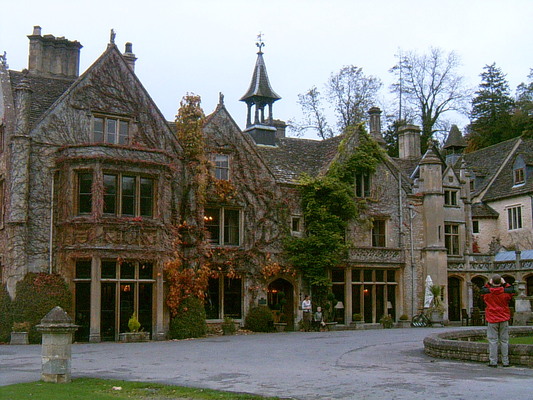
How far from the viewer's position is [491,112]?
68812 millimetres

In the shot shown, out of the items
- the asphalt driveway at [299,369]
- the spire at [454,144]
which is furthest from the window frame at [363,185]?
the spire at [454,144]

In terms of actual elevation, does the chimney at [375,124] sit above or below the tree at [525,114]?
below

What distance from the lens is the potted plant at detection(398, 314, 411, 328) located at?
3591 centimetres

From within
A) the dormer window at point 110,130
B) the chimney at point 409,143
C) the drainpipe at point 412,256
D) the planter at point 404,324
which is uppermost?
the chimney at point 409,143

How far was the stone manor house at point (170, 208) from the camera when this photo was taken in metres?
26.8

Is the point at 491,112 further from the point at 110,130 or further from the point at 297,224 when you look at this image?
the point at 110,130

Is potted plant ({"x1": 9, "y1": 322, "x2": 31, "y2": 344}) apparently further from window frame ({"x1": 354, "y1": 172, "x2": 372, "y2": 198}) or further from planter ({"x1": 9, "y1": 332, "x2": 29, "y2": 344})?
window frame ({"x1": 354, "y1": 172, "x2": 372, "y2": 198})

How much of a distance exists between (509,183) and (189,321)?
87.5 feet

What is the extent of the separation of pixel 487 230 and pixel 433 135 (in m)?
18.4

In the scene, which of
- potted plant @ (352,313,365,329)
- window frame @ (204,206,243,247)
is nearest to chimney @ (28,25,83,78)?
window frame @ (204,206,243,247)

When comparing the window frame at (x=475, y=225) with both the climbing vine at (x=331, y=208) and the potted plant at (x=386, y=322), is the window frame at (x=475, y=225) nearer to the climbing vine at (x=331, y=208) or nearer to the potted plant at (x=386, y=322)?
the climbing vine at (x=331, y=208)

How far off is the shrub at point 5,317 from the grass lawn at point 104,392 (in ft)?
43.4

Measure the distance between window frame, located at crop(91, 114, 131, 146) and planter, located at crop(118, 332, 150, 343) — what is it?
720cm

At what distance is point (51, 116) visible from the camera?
27766mm
